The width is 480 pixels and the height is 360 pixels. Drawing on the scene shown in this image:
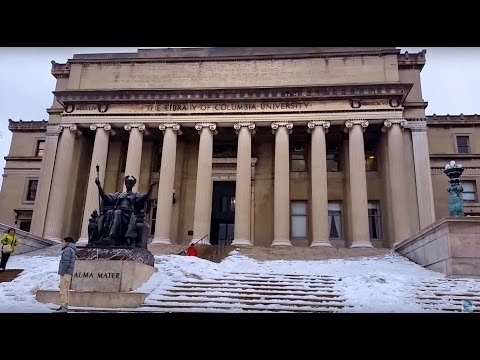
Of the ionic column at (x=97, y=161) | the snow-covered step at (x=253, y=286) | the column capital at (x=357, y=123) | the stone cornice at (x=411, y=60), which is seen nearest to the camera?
the snow-covered step at (x=253, y=286)

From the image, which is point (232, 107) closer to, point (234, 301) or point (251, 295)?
point (251, 295)

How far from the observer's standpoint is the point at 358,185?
27.2 metres

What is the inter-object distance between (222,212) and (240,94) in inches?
330

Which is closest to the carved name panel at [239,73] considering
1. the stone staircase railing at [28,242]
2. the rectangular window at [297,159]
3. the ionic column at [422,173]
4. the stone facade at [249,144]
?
the stone facade at [249,144]

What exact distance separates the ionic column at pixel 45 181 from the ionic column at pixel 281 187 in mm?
15230

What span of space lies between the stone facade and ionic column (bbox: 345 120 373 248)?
0.07 meters

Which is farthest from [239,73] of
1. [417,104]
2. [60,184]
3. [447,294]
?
[447,294]

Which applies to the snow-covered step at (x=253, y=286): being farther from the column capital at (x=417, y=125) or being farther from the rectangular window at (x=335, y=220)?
the column capital at (x=417, y=125)

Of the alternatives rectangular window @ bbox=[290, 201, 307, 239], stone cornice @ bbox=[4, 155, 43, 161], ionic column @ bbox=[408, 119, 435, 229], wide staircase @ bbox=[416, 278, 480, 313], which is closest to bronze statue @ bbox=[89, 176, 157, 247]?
wide staircase @ bbox=[416, 278, 480, 313]

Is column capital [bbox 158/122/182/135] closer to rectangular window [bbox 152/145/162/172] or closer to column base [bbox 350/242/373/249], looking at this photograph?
rectangular window [bbox 152/145/162/172]

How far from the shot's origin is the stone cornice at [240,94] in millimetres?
28344
